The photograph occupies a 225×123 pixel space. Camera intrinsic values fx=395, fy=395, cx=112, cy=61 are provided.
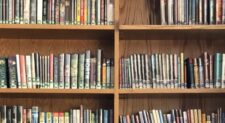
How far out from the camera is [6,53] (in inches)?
79.0

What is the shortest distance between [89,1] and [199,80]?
2.08ft

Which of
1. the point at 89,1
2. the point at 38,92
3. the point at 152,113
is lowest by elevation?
the point at 152,113

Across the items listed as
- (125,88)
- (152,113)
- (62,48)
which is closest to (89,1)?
(62,48)

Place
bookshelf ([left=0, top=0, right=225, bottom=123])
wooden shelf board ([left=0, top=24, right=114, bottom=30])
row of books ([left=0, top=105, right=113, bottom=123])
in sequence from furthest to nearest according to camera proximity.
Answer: bookshelf ([left=0, top=0, right=225, bottom=123]), row of books ([left=0, top=105, right=113, bottom=123]), wooden shelf board ([left=0, top=24, right=114, bottom=30])

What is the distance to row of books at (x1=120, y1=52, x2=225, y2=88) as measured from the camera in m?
1.84

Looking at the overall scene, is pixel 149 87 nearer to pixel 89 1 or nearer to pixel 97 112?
pixel 97 112

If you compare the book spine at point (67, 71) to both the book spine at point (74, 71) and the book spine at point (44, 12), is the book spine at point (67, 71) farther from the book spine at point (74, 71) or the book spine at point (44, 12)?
the book spine at point (44, 12)

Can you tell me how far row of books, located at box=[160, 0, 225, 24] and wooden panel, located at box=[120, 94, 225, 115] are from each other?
412mm

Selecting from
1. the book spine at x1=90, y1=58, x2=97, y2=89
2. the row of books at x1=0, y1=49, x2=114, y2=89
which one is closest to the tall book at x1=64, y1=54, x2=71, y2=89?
the row of books at x1=0, y1=49, x2=114, y2=89

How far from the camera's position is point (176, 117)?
1900 millimetres

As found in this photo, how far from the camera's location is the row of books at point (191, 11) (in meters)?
1.81

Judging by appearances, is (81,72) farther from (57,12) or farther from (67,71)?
(57,12)

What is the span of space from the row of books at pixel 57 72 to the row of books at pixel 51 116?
0.41 feet

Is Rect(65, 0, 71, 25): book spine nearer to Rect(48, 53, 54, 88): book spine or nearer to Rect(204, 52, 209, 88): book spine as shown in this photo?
Rect(48, 53, 54, 88): book spine
